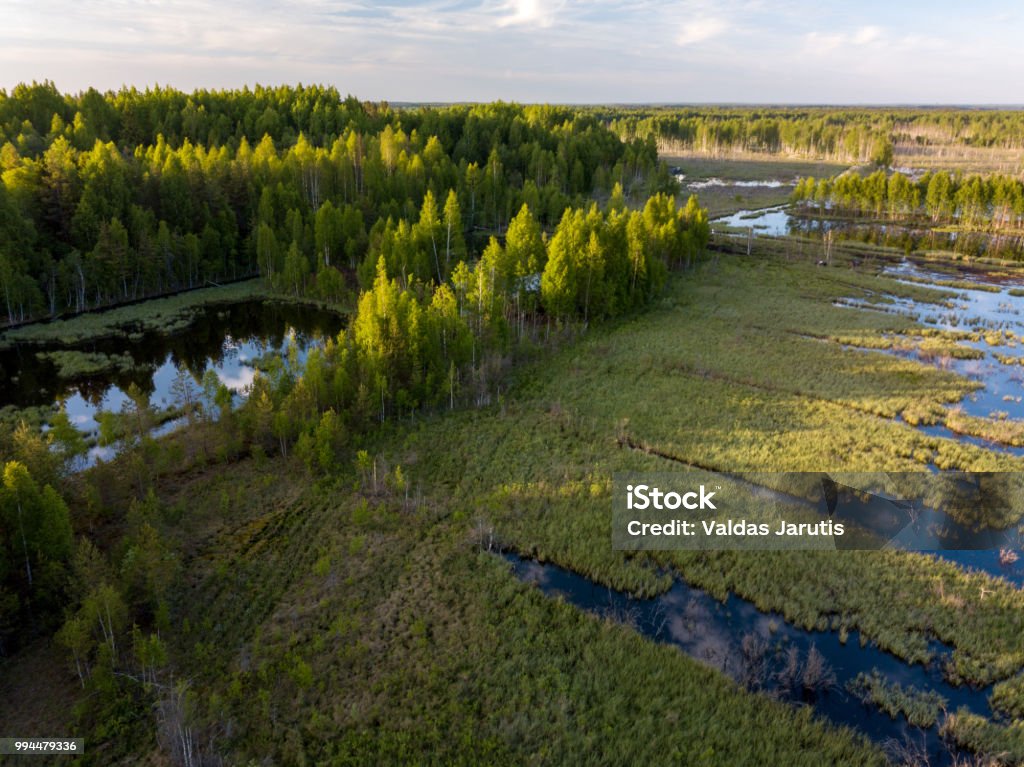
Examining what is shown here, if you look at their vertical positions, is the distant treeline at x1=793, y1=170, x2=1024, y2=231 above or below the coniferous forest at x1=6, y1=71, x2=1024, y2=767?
above

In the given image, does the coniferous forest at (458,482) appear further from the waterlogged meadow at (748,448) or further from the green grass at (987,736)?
the waterlogged meadow at (748,448)

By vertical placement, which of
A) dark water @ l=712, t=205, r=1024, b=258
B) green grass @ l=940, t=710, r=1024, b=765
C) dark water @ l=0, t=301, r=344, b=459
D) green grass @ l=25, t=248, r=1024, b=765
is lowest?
green grass @ l=940, t=710, r=1024, b=765

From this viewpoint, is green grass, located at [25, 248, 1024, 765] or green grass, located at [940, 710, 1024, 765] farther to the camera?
green grass, located at [25, 248, 1024, 765]

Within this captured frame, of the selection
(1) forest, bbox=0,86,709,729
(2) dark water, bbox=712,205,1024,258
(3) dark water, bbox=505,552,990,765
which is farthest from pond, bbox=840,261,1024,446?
(1) forest, bbox=0,86,709,729

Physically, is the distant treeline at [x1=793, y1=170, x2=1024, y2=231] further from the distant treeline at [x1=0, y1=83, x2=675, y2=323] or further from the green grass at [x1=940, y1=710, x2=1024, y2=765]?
the green grass at [x1=940, y1=710, x2=1024, y2=765]

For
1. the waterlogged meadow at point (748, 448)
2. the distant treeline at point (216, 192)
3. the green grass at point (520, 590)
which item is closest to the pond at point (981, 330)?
the waterlogged meadow at point (748, 448)

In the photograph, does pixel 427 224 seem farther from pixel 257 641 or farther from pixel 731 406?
pixel 257 641
